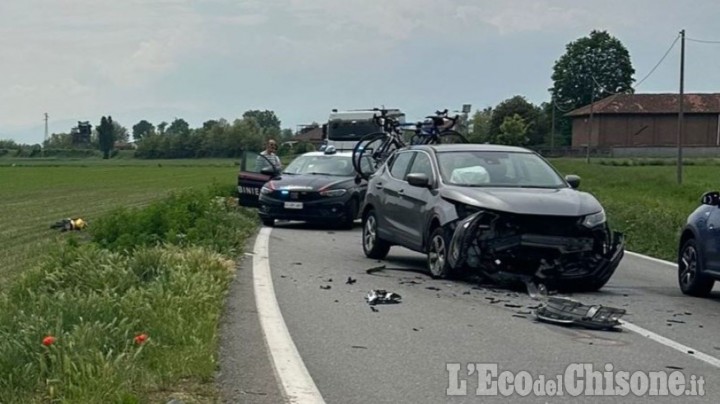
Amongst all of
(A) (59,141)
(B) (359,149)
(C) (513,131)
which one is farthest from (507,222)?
(A) (59,141)

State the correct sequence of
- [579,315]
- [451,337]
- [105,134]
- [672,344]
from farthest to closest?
[105,134] < [579,315] < [451,337] < [672,344]

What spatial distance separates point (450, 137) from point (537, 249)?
12046 millimetres

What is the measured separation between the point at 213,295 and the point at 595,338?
338 centimetres

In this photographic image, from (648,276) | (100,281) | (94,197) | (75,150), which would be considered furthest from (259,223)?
(75,150)

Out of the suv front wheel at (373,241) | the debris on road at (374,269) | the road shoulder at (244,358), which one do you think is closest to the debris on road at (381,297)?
the road shoulder at (244,358)

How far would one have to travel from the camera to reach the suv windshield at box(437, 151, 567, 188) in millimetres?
13125

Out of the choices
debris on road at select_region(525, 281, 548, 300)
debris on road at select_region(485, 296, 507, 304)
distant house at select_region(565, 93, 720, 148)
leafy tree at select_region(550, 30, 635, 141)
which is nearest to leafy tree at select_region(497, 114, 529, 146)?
distant house at select_region(565, 93, 720, 148)

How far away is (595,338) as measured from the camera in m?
9.02

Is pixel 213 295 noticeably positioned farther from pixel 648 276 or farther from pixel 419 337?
pixel 648 276

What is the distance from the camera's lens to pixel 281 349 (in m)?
8.24

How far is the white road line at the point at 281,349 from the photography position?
6863 mm

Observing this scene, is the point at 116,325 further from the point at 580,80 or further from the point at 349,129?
the point at 580,80

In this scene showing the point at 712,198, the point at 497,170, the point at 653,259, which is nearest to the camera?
the point at 712,198

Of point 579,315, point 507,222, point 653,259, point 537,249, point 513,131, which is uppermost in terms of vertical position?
point 513,131
